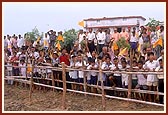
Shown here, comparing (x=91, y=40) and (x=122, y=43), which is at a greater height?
(x=91, y=40)

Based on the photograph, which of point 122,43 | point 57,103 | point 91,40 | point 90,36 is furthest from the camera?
point 90,36

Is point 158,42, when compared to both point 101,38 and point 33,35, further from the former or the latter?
point 33,35

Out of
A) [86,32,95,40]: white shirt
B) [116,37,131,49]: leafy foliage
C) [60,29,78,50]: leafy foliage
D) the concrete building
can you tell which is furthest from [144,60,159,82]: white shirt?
the concrete building

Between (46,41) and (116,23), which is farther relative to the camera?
(116,23)

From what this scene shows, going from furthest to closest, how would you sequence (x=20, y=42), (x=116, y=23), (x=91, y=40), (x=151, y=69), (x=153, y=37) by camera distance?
(x=116, y=23), (x=20, y=42), (x=91, y=40), (x=153, y=37), (x=151, y=69)

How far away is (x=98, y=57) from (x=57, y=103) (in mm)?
1747

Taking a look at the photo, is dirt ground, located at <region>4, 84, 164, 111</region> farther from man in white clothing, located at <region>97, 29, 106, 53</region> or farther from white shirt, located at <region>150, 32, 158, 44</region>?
white shirt, located at <region>150, 32, 158, 44</region>

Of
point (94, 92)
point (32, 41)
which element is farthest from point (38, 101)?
point (32, 41)

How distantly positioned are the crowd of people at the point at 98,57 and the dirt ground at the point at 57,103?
0.31 metres

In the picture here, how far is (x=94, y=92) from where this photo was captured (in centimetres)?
938

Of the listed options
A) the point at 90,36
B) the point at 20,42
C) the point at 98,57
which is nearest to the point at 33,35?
the point at 20,42

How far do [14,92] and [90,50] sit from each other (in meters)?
2.75

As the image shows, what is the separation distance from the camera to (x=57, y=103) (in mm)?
9109

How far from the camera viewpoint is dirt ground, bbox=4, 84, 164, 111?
8305mm
